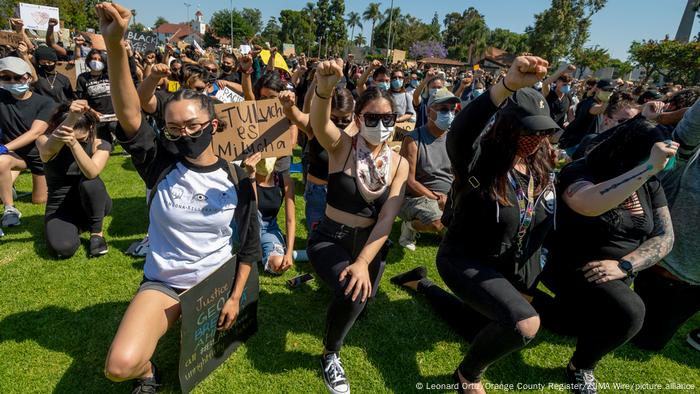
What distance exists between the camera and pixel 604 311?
2.71m

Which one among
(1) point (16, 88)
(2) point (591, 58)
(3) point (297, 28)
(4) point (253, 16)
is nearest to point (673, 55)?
(2) point (591, 58)

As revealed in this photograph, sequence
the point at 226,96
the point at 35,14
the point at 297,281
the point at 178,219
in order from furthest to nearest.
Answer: the point at 35,14 < the point at 226,96 < the point at 297,281 < the point at 178,219

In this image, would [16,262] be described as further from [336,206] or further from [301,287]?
[336,206]

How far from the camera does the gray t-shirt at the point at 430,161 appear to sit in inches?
186

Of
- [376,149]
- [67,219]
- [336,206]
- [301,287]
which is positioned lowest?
[301,287]

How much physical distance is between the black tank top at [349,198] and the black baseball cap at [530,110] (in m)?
1.07

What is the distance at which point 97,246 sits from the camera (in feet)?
13.9

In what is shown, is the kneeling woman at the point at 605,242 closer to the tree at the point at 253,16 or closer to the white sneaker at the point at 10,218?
the white sneaker at the point at 10,218

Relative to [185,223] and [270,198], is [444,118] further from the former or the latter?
[185,223]

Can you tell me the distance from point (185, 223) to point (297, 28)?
101436 millimetres

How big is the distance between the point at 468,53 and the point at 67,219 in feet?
336

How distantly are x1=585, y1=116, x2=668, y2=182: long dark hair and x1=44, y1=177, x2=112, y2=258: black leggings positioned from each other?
511 centimetres

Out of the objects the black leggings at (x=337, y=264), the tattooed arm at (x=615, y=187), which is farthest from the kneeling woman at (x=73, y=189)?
the tattooed arm at (x=615, y=187)

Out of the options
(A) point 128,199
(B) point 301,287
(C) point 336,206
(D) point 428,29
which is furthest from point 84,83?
(D) point 428,29
